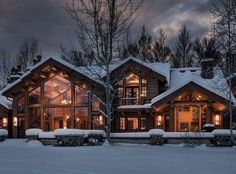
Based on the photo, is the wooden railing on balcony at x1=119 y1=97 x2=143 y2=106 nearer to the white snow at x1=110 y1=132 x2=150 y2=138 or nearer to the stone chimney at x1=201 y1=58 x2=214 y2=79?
the white snow at x1=110 y1=132 x2=150 y2=138

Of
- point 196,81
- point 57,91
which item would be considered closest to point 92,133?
point 196,81

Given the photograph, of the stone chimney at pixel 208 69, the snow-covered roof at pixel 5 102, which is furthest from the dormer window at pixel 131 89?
the snow-covered roof at pixel 5 102

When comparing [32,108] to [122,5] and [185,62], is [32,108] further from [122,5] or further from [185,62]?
[185,62]

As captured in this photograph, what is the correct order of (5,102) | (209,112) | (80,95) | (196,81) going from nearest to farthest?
(196,81) < (209,112) < (80,95) < (5,102)

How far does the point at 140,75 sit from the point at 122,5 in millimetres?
7449

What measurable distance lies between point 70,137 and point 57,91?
1016 cm

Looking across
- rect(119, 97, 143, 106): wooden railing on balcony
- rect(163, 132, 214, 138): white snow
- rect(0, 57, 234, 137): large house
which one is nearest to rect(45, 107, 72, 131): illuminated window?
rect(0, 57, 234, 137): large house

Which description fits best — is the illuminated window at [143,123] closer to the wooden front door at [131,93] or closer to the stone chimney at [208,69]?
the wooden front door at [131,93]

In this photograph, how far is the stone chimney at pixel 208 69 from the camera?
34.0m

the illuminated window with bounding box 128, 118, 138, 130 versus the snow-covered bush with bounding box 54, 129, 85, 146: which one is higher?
the illuminated window with bounding box 128, 118, 138, 130

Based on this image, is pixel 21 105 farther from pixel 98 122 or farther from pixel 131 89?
pixel 131 89

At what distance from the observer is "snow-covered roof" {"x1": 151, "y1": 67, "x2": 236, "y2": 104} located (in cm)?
2975

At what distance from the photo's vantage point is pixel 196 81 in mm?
30062

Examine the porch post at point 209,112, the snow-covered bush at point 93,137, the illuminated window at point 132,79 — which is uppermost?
the illuminated window at point 132,79
